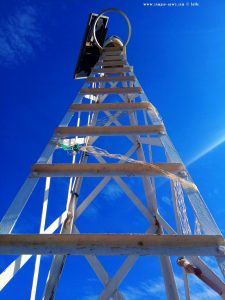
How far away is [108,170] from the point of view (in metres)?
2.04

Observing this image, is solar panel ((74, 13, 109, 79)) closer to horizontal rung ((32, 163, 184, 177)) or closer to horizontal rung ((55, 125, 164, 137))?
horizontal rung ((55, 125, 164, 137))

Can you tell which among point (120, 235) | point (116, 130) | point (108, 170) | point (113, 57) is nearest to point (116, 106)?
point (116, 130)

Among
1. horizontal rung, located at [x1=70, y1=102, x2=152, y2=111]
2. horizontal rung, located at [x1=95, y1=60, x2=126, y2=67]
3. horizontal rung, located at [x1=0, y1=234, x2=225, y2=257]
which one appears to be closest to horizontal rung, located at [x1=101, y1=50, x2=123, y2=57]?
horizontal rung, located at [x1=95, y1=60, x2=126, y2=67]

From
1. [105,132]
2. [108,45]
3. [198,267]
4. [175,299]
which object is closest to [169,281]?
[175,299]

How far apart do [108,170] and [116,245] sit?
710 mm

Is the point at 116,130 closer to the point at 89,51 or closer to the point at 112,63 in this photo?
the point at 112,63

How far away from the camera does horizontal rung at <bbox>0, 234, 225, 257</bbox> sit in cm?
140

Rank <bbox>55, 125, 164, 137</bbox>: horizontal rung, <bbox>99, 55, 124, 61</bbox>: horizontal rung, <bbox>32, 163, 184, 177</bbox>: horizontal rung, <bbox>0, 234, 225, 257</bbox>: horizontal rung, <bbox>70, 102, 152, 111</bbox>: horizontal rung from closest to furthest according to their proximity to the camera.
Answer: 1. <bbox>0, 234, 225, 257</bbox>: horizontal rung
2. <bbox>32, 163, 184, 177</bbox>: horizontal rung
3. <bbox>55, 125, 164, 137</bbox>: horizontal rung
4. <bbox>70, 102, 152, 111</bbox>: horizontal rung
5. <bbox>99, 55, 124, 61</bbox>: horizontal rung

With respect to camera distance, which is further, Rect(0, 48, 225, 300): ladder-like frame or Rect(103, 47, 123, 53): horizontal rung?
Rect(103, 47, 123, 53): horizontal rung

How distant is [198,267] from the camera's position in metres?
2.17

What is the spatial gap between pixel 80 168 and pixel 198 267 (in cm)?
120

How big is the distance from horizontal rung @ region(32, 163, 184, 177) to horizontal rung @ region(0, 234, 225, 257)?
0.65 m

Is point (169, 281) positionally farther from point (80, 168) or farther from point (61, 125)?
point (61, 125)

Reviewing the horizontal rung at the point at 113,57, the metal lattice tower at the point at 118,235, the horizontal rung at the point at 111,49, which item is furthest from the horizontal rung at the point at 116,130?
the horizontal rung at the point at 111,49
